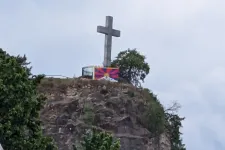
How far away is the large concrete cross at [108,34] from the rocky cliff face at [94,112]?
56.3 inches

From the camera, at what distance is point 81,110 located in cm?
4259

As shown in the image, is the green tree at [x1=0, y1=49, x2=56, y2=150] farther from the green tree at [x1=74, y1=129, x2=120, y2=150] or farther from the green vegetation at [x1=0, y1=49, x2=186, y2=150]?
the green tree at [x1=74, y1=129, x2=120, y2=150]

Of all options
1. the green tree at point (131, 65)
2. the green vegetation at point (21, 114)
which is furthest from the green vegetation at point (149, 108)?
the green vegetation at point (21, 114)

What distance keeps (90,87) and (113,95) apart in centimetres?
145

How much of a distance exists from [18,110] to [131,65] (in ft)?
60.4

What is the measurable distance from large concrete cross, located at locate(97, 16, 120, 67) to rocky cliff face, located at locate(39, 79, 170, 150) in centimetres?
143

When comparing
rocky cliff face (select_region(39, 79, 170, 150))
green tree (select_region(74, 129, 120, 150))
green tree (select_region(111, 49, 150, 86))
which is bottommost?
green tree (select_region(74, 129, 120, 150))

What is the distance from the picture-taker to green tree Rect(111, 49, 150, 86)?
4478cm

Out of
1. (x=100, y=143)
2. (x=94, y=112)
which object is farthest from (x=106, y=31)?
(x=100, y=143)

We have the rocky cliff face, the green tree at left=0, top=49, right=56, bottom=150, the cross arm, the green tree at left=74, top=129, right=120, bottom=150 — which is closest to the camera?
the green tree at left=0, top=49, right=56, bottom=150

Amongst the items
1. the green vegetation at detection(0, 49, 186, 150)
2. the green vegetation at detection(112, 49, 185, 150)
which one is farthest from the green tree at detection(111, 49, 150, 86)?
the green vegetation at detection(0, 49, 186, 150)

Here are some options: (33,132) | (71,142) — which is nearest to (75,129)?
(71,142)

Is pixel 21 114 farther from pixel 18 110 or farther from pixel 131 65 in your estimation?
pixel 131 65

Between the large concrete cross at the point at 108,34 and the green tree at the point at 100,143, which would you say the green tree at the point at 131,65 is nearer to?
the large concrete cross at the point at 108,34
